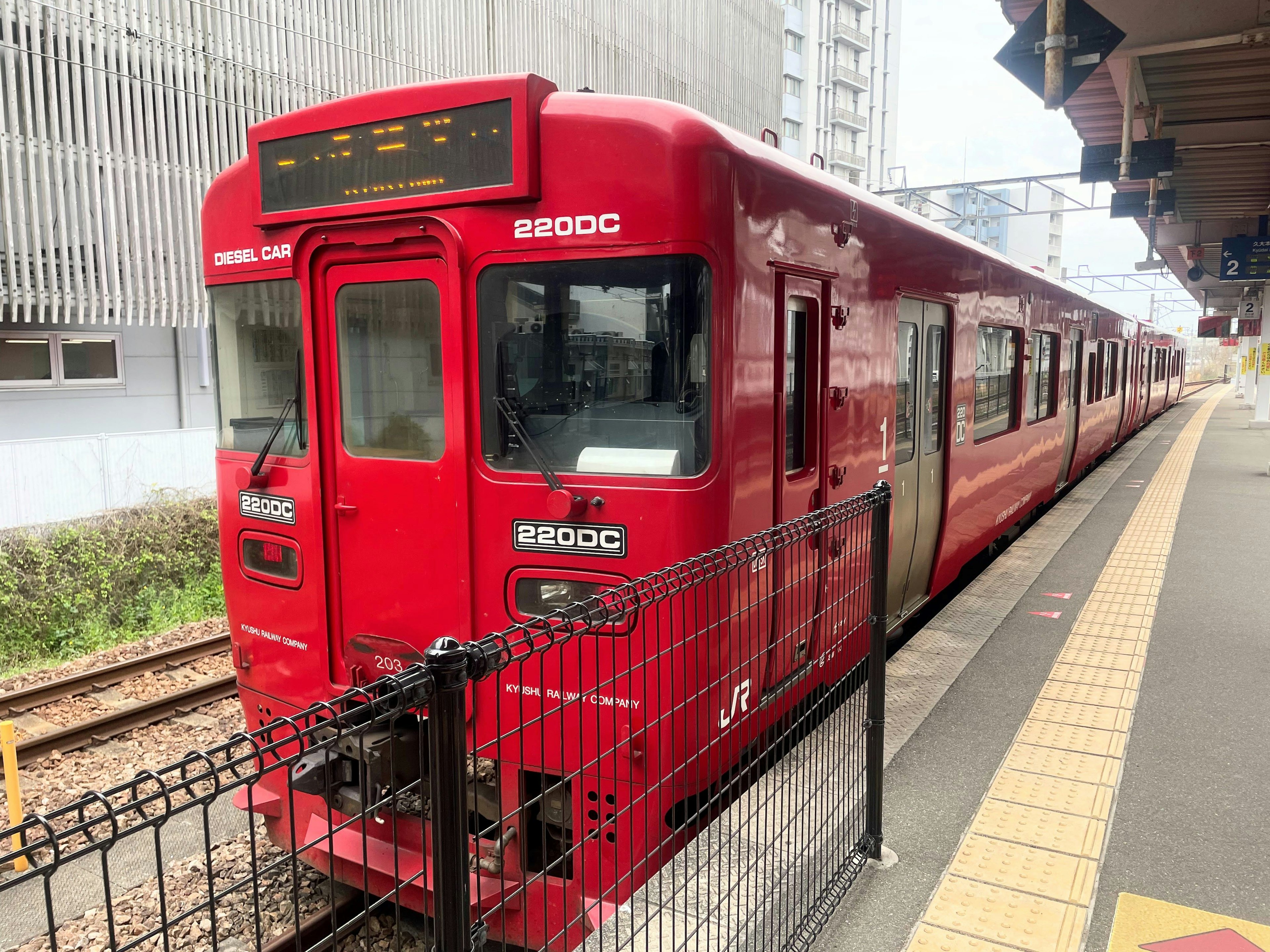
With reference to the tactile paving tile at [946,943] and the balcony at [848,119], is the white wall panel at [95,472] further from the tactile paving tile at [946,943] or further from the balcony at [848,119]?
the balcony at [848,119]

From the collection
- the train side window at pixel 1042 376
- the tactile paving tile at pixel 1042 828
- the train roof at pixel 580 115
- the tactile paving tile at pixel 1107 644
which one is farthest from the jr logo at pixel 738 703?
the train side window at pixel 1042 376

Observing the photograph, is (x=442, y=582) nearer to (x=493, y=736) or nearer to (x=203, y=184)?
(x=493, y=736)

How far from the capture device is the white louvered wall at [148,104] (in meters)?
11.2

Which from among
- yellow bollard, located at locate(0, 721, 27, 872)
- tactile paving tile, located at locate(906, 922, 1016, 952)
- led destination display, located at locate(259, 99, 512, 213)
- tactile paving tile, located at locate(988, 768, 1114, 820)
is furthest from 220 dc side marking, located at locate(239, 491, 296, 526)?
tactile paving tile, located at locate(988, 768, 1114, 820)

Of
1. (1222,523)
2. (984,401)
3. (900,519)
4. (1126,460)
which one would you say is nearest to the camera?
(900,519)

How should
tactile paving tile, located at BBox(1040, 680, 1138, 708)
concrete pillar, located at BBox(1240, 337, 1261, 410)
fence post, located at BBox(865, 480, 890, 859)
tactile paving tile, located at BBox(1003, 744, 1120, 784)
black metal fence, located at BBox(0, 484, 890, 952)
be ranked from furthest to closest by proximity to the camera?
concrete pillar, located at BBox(1240, 337, 1261, 410) → tactile paving tile, located at BBox(1040, 680, 1138, 708) → tactile paving tile, located at BBox(1003, 744, 1120, 784) → fence post, located at BBox(865, 480, 890, 859) → black metal fence, located at BBox(0, 484, 890, 952)

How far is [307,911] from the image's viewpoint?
426 cm

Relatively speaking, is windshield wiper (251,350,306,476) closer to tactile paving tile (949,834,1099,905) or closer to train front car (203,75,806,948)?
train front car (203,75,806,948)

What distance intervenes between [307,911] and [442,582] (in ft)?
5.47

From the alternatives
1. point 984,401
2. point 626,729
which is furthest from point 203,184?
point 626,729

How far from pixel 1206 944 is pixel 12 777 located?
5156mm

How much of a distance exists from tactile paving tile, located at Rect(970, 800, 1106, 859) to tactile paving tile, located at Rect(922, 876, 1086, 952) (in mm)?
391

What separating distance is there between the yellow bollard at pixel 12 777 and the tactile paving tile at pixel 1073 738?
4858 millimetres

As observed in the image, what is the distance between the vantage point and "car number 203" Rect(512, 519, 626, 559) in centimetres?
348
